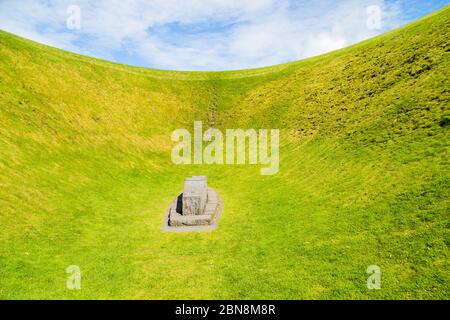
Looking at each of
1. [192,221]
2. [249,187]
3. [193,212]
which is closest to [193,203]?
[193,212]

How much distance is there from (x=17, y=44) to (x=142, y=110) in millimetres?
18522

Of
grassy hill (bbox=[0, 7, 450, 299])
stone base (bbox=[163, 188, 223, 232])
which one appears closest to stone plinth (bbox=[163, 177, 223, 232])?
stone base (bbox=[163, 188, 223, 232])

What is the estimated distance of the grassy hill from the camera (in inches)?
574

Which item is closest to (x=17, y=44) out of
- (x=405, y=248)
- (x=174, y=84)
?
(x=174, y=84)

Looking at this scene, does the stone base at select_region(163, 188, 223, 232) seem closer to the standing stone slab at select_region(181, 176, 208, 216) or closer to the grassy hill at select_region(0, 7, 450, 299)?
the standing stone slab at select_region(181, 176, 208, 216)

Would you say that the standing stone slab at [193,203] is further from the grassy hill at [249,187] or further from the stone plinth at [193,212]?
the grassy hill at [249,187]

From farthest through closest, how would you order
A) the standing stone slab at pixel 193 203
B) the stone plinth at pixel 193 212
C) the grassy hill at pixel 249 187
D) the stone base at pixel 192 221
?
the standing stone slab at pixel 193 203 < the stone plinth at pixel 193 212 < the stone base at pixel 192 221 < the grassy hill at pixel 249 187

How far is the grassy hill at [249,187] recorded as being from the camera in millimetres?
14578

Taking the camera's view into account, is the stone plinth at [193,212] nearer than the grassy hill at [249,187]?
No

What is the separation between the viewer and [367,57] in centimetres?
4359

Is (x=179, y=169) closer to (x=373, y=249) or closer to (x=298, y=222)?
(x=298, y=222)

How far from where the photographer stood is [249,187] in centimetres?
3034

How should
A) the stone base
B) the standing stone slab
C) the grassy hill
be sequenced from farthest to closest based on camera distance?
the standing stone slab → the stone base → the grassy hill

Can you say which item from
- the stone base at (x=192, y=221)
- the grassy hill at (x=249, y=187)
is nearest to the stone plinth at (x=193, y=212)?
the stone base at (x=192, y=221)
